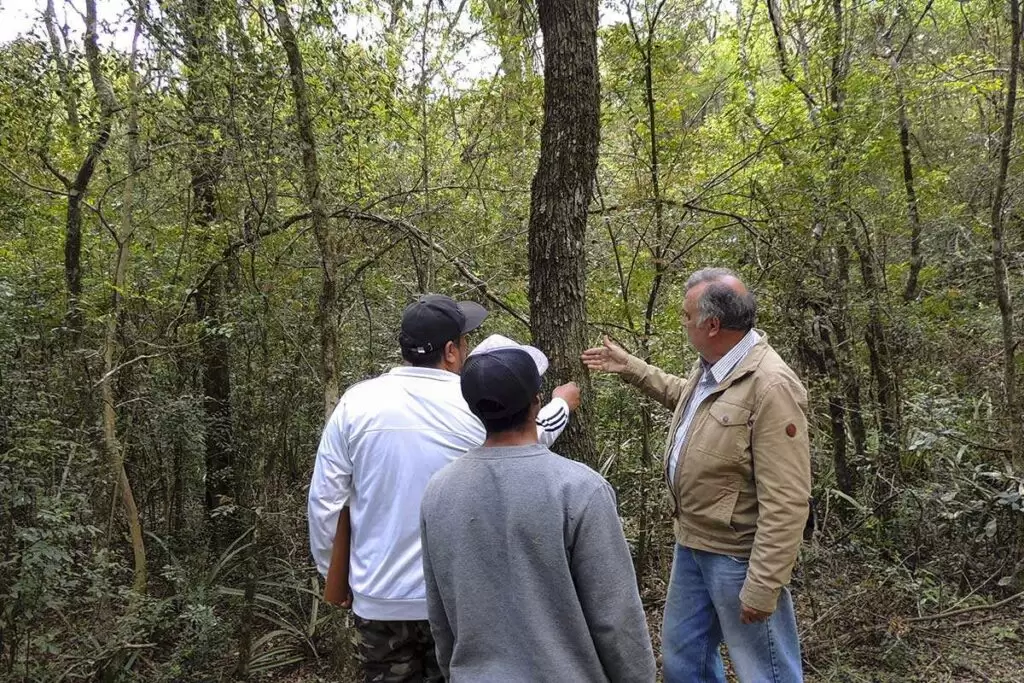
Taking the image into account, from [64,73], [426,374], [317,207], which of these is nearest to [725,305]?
[426,374]

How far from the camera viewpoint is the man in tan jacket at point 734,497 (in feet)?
7.64

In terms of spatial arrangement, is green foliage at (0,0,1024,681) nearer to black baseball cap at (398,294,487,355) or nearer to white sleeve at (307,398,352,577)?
black baseball cap at (398,294,487,355)

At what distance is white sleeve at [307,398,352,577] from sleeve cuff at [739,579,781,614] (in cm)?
139

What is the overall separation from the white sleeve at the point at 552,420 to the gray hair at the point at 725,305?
25.5 inches

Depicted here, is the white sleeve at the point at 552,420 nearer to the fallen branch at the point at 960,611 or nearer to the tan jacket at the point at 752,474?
the tan jacket at the point at 752,474

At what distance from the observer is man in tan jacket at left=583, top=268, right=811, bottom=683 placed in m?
2.33

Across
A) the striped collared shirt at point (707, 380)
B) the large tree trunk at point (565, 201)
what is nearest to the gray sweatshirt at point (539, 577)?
the striped collared shirt at point (707, 380)

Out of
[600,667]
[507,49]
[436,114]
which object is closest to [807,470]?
[600,667]

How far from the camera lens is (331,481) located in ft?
7.05

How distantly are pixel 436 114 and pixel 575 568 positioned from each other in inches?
208

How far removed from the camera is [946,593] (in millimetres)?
4430

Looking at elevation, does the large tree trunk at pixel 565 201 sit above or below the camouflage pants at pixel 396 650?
above

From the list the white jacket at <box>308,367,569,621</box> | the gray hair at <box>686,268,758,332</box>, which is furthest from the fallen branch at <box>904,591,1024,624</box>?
the white jacket at <box>308,367,569,621</box>

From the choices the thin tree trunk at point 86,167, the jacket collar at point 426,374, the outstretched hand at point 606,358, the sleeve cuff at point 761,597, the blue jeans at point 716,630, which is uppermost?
the thin tree trunk at point 86,167
